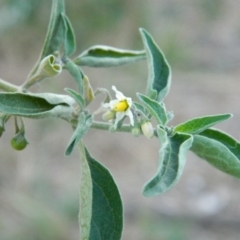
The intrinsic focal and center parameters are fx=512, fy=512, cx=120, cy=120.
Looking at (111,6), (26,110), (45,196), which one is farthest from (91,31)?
(26,110)

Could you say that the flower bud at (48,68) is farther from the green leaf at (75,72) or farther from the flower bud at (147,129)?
the flower bud at (147,129)

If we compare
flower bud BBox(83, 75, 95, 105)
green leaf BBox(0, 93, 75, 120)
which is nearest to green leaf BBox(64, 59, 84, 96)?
flower bud BBox(83, 75, 95, 105)

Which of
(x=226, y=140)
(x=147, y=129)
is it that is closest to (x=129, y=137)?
(x=226, y=140)

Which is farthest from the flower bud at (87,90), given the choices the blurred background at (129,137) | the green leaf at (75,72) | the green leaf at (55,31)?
the blurred background at (129,137)

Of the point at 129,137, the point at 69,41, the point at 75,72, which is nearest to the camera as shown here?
the point at 75,72

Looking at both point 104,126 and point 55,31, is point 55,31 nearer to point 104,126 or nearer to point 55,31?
point 55,31

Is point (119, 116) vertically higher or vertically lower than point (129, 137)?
higher
